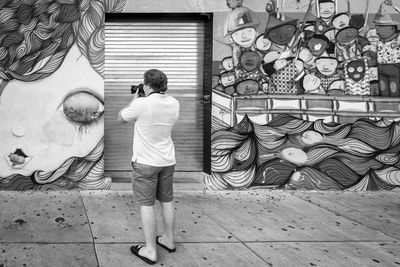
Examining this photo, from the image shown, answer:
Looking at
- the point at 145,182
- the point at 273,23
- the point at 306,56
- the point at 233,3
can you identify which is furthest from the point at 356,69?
the point at 145,182

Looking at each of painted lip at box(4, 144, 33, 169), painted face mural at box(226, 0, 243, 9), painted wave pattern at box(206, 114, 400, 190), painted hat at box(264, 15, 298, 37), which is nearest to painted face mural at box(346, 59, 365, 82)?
painted wave pattern at box(206, 114, 400, 190)

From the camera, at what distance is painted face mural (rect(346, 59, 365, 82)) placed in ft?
23.6

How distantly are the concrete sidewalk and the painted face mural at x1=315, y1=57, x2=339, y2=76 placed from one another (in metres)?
2.09

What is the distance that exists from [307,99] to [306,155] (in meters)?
0.95

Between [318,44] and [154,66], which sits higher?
[318,44]

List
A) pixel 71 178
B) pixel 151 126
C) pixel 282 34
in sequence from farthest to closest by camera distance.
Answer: pixel 282 34 → pixel 71 178 → pixel 151 126

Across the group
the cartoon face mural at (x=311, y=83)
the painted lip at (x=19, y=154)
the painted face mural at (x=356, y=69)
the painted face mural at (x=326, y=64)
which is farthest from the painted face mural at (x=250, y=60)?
the painted lip at (x=19, y=154)

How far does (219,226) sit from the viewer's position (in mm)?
5309

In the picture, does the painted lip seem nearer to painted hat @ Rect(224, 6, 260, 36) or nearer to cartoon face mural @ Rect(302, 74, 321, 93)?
painted hat @ Rect(224, 6, 260, 36)

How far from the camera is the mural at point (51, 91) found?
6.58 meters

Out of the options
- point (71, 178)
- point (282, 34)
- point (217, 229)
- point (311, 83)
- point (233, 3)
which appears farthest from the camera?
point (311, 83)

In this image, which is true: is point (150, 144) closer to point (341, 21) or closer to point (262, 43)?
point (262, 43)

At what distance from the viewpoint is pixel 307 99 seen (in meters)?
7.17

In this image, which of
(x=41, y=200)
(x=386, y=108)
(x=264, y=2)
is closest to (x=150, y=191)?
(x=41, y=200)
